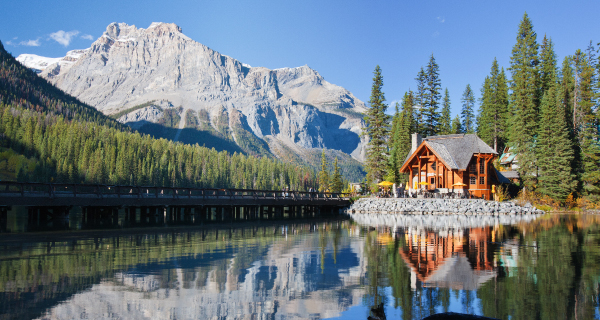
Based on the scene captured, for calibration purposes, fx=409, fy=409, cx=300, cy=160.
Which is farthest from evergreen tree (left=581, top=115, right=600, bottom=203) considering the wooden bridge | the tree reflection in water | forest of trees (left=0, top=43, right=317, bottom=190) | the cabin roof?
forest of trees (left=0, top=43, right=317, bottom=190)

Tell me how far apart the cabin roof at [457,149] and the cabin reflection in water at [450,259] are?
23.5 meters

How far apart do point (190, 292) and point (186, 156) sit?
127054 millimetres

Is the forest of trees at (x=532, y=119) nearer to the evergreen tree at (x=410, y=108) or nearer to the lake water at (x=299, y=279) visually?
the evergreen tree at (x=410, y=108)

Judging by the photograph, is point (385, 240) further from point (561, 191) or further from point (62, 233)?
point (561, 191)

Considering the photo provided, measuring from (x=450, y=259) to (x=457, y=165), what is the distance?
32.6m

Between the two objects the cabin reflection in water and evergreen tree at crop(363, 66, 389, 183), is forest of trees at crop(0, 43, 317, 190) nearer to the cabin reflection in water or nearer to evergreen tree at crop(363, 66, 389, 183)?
evergreen tree at crop(363, 66, 389, 183)

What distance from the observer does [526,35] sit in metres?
58.1

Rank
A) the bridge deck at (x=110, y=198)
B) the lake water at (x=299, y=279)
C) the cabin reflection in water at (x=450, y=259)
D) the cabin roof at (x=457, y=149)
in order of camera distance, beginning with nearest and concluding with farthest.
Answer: the lake water at (x=299, y=279), the cabin reflection in water at (x=450, y=259), the bridge deck at (x=110, y=198), the cabin roof at (x=457, y=149)

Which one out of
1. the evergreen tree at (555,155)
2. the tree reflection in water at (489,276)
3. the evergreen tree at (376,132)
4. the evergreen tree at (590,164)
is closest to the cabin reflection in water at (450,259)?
the tree reflection in water at (489,276)

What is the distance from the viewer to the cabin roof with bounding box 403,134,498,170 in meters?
44.5

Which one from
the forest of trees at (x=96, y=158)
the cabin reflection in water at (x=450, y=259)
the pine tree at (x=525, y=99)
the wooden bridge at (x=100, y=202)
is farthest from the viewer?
the forest of trees at (x=96, y=158)

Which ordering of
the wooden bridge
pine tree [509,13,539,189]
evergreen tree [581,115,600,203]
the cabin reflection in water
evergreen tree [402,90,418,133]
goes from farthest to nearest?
1. evergreen tree [402,90,418,133]
2. pine tree [509,13,539,189]
3. evergreen tree [581,115,600,203]
4. the wooden bridge
5. the cabin reflection in water

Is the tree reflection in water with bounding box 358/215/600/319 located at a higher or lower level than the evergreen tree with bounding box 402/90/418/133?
lower

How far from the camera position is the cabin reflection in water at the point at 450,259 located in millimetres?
10953
